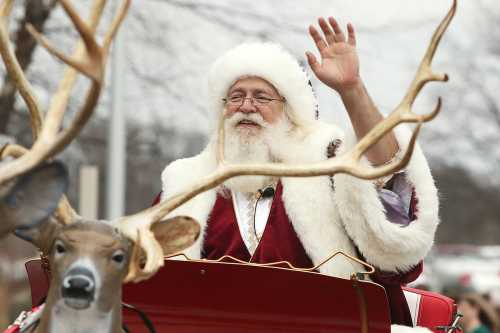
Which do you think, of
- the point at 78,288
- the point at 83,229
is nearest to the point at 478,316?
the point at 83,229

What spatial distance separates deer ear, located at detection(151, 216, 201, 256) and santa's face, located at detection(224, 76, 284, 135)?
5.56ft

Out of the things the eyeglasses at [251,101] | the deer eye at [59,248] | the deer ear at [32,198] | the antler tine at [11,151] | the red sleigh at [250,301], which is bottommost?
the red sleigh at [250,301]

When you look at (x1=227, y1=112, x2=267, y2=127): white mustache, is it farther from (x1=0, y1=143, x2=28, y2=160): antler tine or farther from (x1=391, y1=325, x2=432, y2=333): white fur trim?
(x1=0, y1=143, x2=28, y2=160): antler tine

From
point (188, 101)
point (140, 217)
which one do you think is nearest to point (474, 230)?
point (188, 101)

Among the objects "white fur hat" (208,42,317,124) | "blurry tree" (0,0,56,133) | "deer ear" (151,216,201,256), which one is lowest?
"deer ear" (151,216,201,256)

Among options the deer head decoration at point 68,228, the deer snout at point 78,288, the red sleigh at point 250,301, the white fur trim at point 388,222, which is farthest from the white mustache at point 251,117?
the deer snout at point 78,288

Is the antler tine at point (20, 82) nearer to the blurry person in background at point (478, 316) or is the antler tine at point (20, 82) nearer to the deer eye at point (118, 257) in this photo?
the deer eye at point (118, 257)

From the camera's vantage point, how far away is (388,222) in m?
4.61

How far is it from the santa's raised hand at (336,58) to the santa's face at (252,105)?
1.82 ft

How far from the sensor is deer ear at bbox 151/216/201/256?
3.67m

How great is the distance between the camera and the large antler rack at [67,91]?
3326 millimetres

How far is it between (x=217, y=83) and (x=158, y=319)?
1656mm

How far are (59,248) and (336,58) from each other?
6.09 feet

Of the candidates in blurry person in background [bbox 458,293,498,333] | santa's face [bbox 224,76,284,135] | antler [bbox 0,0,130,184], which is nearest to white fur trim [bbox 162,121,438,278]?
santa's face [bbox 224,76,284,135]
